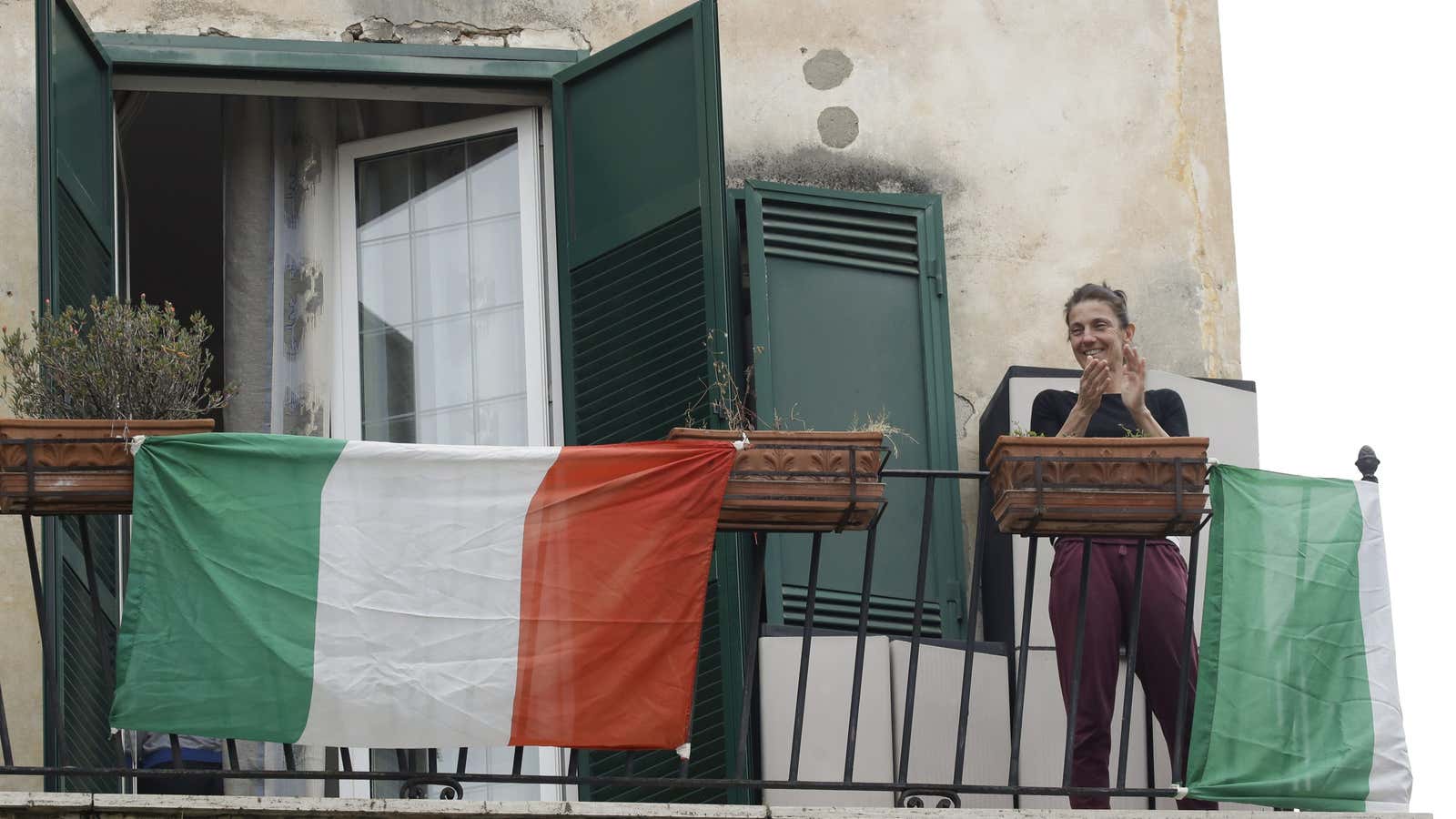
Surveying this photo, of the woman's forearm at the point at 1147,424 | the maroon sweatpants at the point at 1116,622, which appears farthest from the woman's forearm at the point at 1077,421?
the maroon sweatpants at the point at 1116,622

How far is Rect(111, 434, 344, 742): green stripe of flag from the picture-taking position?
20.9 ft

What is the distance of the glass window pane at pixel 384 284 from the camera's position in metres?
8.24

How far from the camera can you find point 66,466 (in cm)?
645

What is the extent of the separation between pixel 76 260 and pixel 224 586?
152 cm

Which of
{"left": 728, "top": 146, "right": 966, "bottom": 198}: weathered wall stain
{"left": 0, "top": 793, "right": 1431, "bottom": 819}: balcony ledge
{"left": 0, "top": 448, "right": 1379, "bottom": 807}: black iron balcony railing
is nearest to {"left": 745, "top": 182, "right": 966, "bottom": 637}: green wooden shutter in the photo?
{"left": 728, "top": 146, "right": 966, "bottom": 198}: weathered wall stain

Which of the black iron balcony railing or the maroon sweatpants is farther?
the maroon sweatpants

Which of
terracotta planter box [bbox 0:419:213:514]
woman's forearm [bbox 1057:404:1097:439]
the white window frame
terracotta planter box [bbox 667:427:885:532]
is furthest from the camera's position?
the white window frame

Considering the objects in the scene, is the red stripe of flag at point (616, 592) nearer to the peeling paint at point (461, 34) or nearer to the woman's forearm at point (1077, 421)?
the woman's forearm at point (1077, 421)

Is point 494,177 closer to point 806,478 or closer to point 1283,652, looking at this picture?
point 806,478

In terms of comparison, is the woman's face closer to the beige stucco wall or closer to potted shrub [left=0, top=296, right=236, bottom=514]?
the beige stucco wall

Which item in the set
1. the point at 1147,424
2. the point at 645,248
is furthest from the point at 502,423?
the point at 1147,424

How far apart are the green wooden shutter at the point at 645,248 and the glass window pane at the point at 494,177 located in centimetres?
26

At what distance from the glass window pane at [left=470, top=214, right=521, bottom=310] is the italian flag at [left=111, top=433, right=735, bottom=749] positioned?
5.30 feet

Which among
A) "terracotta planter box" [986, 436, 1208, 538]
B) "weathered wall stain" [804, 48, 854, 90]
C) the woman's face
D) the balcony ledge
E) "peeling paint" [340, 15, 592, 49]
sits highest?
"peeling paint" [340, 15, 592, 49]
